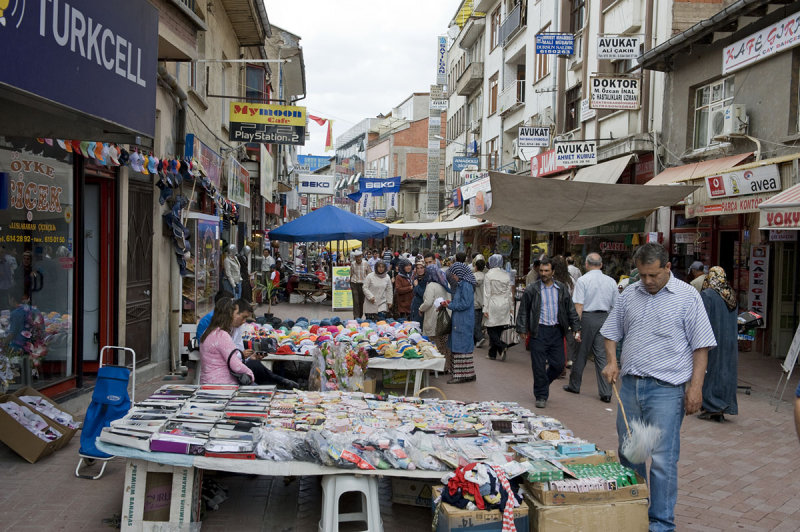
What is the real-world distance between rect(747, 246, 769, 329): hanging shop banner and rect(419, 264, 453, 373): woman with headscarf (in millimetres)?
6189

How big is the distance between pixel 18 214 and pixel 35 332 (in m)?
1.29

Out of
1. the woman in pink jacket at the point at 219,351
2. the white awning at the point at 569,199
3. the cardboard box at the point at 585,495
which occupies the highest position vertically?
the white awning at the point at 569,199

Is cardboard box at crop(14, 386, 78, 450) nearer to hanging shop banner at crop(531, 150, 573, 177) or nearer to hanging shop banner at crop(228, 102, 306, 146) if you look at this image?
hanging shop banner at crop(228, 102, 306, 146)

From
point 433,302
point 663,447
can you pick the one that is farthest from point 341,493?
point 433,302

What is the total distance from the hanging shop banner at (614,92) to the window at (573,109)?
5265 millimetres

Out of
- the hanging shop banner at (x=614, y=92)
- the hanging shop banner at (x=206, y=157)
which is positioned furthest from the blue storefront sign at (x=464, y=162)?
the hanging shop banner at (x=206, y=157)

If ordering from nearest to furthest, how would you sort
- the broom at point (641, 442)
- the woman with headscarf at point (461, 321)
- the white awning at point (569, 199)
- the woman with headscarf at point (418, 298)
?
the broom at point (641, 442), the woman with headscarf at point (461, 321), the white awning at point (569, 199), the woman with headscarf at point (418, 298)

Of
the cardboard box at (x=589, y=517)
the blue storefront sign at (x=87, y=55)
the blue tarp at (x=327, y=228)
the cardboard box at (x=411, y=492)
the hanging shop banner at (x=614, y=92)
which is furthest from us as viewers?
the blue tarp at (x=327, y=228)

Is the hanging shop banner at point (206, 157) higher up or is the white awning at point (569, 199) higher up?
the hanging shop banner at point (206, 157)

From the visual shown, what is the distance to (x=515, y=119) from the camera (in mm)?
27453

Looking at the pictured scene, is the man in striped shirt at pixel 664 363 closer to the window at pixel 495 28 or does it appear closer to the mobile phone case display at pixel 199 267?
the mobile phone case display at pixel 199 267

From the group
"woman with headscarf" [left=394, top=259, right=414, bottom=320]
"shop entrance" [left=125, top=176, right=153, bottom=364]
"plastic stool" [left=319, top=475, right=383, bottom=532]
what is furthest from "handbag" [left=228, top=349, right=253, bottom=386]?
"woman with headscarf" [left=394, top=259, right=414, bottom=320]

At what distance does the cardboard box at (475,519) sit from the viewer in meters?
3.96

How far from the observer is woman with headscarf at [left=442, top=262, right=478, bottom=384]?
32.3 ft
